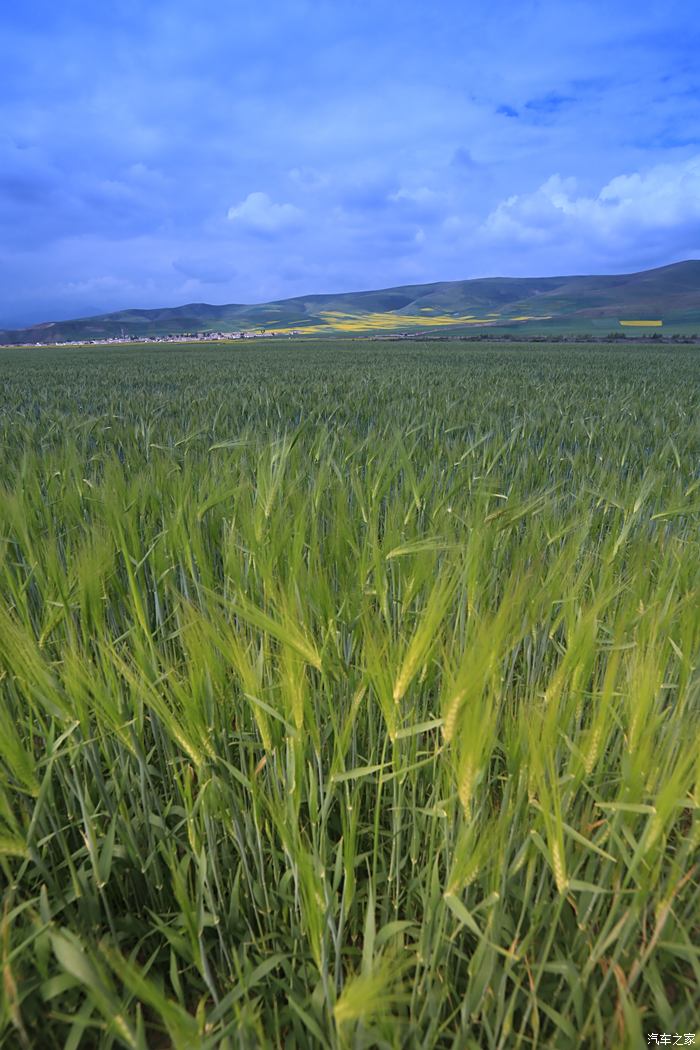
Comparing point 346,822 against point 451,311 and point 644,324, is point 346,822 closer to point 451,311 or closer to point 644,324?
point 644,324

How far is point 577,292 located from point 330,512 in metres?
113

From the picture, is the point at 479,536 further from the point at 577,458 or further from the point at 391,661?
the point at 577,458

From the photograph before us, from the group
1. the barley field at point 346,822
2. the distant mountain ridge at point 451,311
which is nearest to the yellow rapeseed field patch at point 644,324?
the distant mountain ridge at point 451,311

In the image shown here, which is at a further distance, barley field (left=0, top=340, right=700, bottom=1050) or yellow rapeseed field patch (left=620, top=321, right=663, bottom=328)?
yellow rapeseed field patch (left=620, top=321, right=663, bottom=328)

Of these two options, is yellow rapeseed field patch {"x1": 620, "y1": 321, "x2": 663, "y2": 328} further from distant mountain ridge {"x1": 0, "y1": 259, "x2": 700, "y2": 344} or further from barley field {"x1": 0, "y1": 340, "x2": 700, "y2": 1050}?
barley field {"x1": 0, "y1": 340, "x2": 700, "y2": 1050}

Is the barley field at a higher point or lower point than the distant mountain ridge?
lower

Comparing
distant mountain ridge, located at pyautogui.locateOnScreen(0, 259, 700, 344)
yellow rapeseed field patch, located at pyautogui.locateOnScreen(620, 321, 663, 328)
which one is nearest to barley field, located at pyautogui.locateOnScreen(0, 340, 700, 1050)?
distant mountain ridge, located at pyautogui.locateOnScreen(0, 259, 700, 344)

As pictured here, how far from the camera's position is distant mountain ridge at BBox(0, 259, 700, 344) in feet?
224

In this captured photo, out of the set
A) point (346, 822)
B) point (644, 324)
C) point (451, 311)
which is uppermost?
point (451, 311)

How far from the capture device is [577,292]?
3920 inches

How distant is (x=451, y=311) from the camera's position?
102 m

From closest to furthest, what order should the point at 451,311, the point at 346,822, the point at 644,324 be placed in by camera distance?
the point at 346,822 < the point at 644,324 < the point at 451,311

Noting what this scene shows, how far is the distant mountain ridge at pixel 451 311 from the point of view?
68312 mm

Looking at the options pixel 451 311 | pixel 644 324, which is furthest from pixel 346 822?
pixel 451 311
